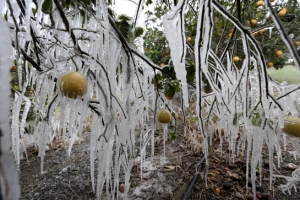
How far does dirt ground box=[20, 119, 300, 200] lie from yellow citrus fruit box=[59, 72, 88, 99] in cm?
95

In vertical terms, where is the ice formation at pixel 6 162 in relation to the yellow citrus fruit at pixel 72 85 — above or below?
below

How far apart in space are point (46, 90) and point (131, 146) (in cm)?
42

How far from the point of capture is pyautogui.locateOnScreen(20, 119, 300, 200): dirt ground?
119cm

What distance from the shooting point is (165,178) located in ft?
4.36

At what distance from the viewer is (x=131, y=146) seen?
80 centimetres

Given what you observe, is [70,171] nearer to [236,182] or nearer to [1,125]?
[236,182]

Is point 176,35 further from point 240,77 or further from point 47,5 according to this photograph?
point 47,5

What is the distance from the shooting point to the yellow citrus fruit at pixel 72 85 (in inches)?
18.5

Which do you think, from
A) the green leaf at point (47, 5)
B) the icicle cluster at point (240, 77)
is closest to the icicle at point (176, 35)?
the icicle cluster at point (240, 77)

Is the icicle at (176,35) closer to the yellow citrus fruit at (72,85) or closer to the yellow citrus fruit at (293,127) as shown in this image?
the yellow citrus fruit at (72,85)

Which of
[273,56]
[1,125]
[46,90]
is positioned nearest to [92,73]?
[46,90]

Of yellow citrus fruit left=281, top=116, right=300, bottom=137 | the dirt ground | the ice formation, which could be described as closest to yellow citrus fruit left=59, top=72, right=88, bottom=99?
the ice formation

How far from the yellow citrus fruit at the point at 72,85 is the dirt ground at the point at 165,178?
95 centimetres

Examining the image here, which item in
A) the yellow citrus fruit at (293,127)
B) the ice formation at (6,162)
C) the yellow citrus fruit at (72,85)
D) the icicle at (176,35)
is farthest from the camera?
the yellow citrus fruit at (293,127)
